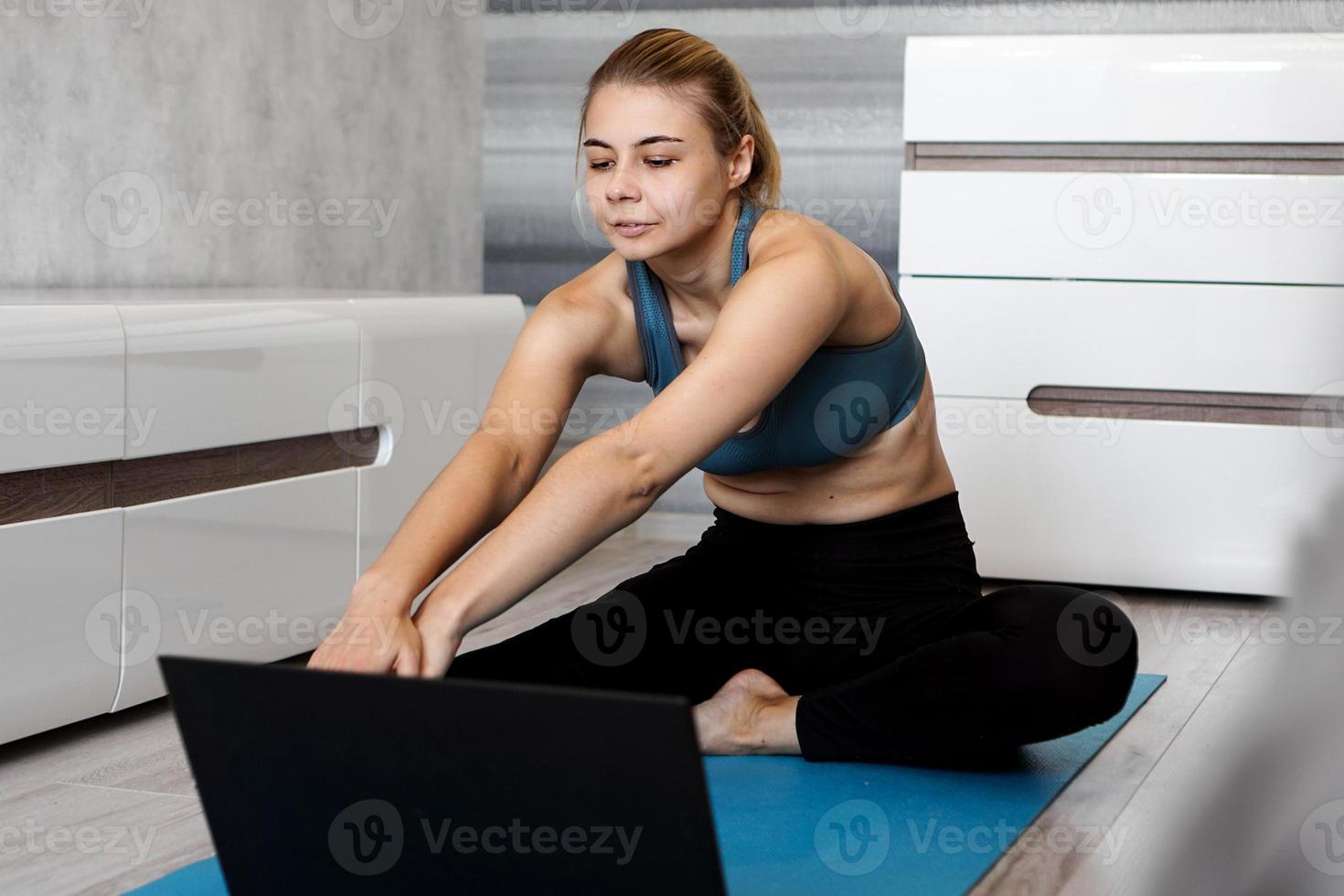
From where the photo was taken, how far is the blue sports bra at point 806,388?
1650 mm

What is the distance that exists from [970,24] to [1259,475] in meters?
1.22

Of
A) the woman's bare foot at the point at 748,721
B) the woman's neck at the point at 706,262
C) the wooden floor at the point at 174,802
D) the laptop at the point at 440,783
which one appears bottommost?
the wooden floor at the point at 174,802

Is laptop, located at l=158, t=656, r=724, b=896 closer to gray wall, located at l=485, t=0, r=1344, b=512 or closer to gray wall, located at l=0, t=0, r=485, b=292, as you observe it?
gray wall, located at l=0, t=0, r=485, b=292

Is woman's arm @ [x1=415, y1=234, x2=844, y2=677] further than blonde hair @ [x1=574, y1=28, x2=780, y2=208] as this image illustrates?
No

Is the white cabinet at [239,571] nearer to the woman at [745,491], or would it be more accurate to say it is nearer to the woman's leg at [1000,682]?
the woman at [745,491]

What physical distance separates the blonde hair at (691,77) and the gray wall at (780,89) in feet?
5.82

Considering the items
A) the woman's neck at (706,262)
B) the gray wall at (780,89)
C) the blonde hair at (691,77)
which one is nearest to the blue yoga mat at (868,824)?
the woman's neck at (706,262)

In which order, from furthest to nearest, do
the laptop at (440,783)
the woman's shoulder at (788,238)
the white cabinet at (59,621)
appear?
the white cabinet at (59,621) < the woman's shoulder at (788,238) < the laptop at (440,783)

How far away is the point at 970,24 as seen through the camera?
129 inches

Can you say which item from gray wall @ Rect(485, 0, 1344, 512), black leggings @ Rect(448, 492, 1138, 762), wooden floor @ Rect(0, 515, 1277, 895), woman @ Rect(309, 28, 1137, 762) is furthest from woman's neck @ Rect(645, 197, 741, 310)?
gray wall @ Rect(485, 0, 1344, 512)

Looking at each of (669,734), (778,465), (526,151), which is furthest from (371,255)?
(669,734)

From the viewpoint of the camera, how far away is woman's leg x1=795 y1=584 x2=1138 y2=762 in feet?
5.24

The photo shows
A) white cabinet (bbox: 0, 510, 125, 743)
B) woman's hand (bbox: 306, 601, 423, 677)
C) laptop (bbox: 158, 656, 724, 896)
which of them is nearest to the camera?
laptop (bbox: 158, 656, 724, 896)

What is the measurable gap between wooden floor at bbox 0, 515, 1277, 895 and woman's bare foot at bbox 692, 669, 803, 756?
319mm
